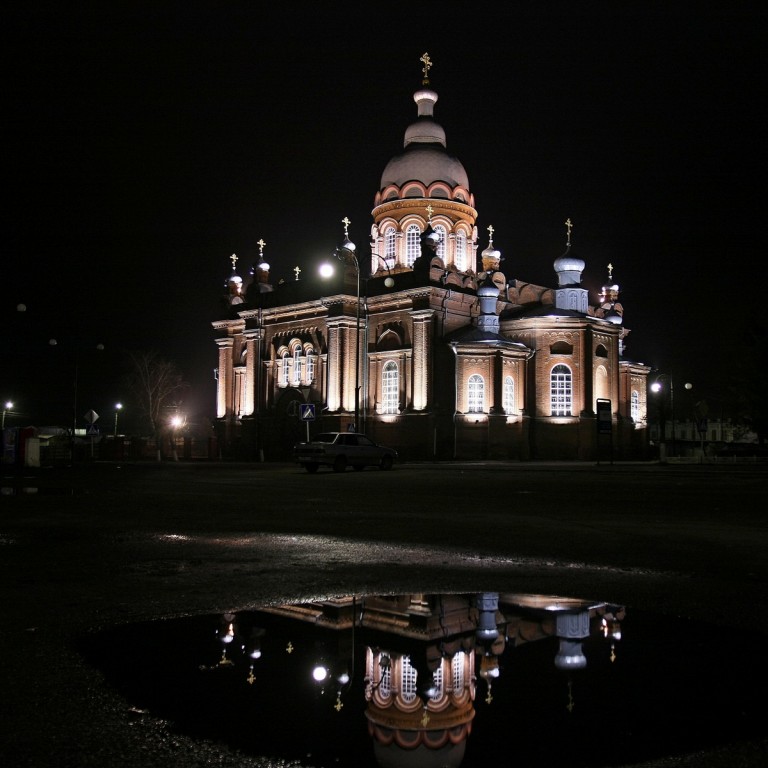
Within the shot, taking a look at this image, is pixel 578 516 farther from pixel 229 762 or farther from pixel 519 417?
pixel 519 417

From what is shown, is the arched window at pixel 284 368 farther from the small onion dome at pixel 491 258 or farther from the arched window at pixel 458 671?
the arched window at pixel 458 671

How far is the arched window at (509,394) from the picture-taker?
52.4 meters

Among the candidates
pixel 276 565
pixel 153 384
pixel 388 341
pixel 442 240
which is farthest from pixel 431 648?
pixel 153 384

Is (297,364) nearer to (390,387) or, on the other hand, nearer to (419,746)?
(390,387)

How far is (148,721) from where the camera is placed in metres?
3.89

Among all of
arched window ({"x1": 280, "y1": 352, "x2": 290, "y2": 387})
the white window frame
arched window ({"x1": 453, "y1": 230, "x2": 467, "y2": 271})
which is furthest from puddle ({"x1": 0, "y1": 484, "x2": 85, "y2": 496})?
arched window ({"x1": 453, "y1": 230, "x2": 467, "y2": 271})

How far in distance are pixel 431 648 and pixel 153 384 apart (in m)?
72.4

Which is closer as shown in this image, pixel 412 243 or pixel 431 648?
pixel 431 648

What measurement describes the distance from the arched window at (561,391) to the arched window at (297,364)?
17.4 meters

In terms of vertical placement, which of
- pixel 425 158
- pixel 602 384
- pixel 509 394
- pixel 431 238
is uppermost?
pixel 425 158

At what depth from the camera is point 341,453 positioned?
110 feet

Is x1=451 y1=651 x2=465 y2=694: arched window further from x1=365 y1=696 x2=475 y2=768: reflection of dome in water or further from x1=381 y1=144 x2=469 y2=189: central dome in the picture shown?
x1=381 y1=144 x2=469 y2=189: central dome

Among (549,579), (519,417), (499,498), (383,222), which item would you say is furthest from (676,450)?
(549,579)

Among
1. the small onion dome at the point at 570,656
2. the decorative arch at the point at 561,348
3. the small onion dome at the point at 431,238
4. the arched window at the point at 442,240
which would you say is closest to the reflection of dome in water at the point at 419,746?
the small onion dome at the point at 570,656
